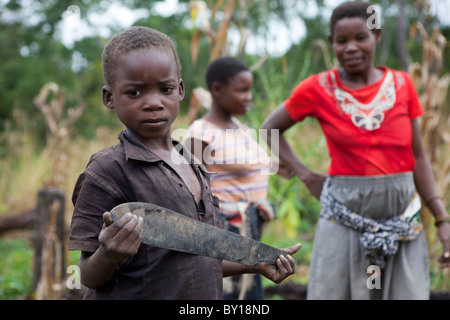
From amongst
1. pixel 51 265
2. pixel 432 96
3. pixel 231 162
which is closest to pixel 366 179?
pixel 231 162

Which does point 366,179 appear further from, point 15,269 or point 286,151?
point 15,269

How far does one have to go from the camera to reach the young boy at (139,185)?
127 cm

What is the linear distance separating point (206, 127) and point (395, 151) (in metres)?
1.08

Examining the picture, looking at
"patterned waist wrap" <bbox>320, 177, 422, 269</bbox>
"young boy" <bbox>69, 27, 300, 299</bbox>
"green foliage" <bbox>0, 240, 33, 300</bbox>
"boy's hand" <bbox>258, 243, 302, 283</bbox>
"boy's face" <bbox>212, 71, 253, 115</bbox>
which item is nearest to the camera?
"young boy" <bbox>69, 27, 300, 299</bbox>

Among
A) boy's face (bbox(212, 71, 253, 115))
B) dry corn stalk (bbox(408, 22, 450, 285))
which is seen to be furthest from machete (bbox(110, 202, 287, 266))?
dry corn stalk (bbox(408, 22, 450, 285))

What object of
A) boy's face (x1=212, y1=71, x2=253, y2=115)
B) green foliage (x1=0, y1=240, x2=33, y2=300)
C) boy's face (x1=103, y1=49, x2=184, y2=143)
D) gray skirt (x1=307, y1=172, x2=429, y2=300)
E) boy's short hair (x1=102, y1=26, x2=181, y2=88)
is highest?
boy's face (x1=212, y1=71, x2=253, y2=115)

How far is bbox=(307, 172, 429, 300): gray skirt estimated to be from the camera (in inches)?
90.4

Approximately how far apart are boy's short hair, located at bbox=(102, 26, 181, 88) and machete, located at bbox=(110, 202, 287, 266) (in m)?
0.41

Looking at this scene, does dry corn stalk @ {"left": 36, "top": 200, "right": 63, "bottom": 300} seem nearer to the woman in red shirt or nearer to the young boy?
the woman in red shirt

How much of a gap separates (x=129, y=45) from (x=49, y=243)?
9.35ft

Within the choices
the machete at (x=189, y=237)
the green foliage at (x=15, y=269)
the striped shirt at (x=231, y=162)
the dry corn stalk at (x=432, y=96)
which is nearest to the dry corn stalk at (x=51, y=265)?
the green foliage at (x=15, y=269)

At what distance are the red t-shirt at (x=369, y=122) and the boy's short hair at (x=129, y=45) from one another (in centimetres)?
119

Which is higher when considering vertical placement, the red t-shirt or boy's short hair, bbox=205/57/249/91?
boy's short hair, bbox=205/57/249/91
